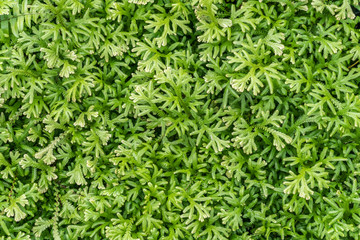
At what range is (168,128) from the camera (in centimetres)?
303

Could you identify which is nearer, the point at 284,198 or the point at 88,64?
the point at 284,198

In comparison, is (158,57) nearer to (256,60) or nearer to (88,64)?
(88,64)

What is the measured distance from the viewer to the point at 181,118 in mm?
3137

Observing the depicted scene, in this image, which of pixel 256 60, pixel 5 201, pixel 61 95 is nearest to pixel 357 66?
pixel 256 60

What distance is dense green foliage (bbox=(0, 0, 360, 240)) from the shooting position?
303 cm

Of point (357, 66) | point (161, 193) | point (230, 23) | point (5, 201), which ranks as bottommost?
point (5, 201)

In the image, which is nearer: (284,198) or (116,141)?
(284,198)

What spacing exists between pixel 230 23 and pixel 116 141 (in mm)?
1398

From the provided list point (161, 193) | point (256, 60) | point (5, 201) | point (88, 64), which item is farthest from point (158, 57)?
point (5, 201)

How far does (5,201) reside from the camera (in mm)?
3225

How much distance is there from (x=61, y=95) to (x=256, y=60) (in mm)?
1742

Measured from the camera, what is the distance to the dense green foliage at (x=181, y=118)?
3.03 metres

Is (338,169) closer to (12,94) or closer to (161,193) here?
(161,193)

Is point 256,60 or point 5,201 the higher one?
point 256,60
